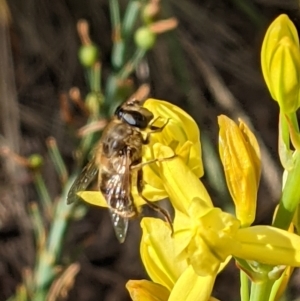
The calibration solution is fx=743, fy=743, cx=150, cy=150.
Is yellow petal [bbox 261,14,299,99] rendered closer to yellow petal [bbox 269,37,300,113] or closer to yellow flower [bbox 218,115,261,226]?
yellow petal [bbox 269,37,300,113]

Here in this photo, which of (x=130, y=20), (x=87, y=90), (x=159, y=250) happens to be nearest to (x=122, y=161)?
(x=159, y=250)

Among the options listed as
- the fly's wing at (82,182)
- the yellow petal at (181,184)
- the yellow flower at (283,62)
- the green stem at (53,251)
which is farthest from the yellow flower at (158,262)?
the green stem at (53,251)

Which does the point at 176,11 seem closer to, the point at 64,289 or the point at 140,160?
the point at 64,289

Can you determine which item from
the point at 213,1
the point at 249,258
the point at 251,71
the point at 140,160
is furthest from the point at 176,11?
the point at 249,258

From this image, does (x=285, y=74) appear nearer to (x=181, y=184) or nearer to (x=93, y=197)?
(x=181, y=184)

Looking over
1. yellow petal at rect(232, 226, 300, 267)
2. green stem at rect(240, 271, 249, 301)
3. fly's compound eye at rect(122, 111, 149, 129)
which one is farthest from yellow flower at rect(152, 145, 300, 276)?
fly's compound eye at rect(122, 111, 149, 129)
